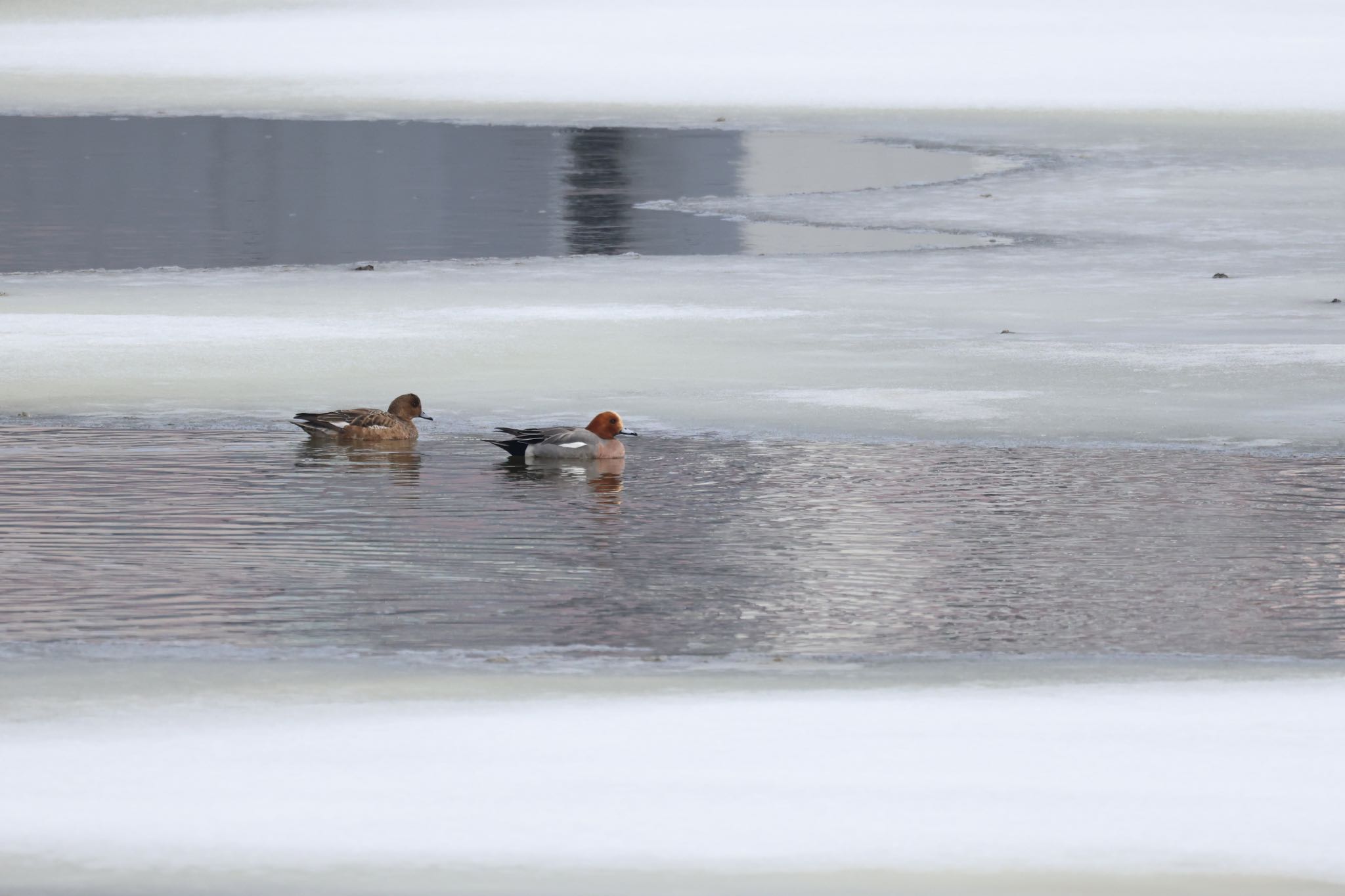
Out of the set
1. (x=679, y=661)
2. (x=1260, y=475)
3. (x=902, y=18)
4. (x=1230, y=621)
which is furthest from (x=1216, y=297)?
(x=902, y=18)

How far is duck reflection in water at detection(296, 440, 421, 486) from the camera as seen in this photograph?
31.8 ft

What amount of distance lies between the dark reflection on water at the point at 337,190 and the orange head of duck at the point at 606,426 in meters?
7.69

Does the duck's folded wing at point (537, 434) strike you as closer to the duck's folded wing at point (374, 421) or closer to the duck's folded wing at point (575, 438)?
the duck's folded wing at point (575, 438)

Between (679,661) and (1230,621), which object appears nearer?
(679,661)

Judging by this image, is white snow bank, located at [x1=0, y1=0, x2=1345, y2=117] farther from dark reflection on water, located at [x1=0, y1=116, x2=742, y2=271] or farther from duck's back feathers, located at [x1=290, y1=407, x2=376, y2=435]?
duck's back feathers, located at [x1=290, y1=407, x2=376, y2=435]

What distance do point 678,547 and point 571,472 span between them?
1499mm

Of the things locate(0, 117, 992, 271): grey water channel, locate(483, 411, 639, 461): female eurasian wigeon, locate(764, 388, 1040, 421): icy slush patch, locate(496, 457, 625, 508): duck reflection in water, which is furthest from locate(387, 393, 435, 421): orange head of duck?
locate(0, 117, 992, 271): grey water channel

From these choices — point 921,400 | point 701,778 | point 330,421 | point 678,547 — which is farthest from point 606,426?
point 701,778

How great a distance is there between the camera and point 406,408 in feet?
33.7

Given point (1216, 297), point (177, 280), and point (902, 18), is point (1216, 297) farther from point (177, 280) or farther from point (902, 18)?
point (902, 18)

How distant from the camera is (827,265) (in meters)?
16.7

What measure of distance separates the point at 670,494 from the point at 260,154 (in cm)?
1759

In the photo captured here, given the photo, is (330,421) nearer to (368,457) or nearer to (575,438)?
(368,457)

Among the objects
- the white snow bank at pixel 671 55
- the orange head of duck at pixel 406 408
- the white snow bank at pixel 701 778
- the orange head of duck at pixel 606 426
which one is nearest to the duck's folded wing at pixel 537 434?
the orange head of duck at pixel 606 426
